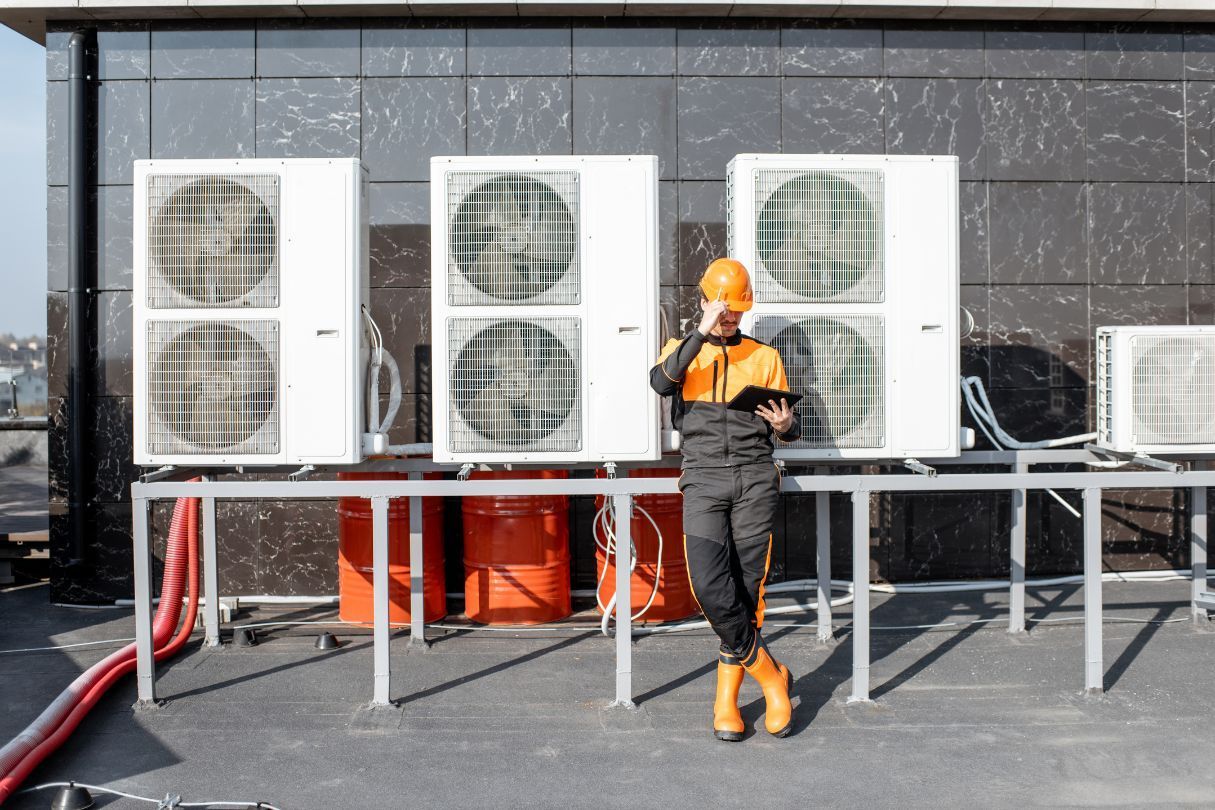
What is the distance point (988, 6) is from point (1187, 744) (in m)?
4.14

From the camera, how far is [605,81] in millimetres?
5809

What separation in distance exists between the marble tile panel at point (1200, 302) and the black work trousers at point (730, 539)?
12.5 ft

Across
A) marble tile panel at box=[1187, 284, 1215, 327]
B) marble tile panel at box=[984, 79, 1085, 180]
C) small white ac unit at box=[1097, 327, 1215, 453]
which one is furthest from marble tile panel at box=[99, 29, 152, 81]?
marble tile panel at box=[1187, 284, 1215, 327]

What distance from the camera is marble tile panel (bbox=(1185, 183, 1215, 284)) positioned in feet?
19.8

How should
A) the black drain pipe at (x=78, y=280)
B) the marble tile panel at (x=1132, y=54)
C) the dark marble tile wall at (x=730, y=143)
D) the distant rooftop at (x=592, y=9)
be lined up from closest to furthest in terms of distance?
1. the distant rooftop at (x=592, y=9)
2. the black drain pipe at (x=78, y=280)
3. the dark marble tile wall at (x=730, y=143)
4. the marble tile panel at (x=1132, y=54)

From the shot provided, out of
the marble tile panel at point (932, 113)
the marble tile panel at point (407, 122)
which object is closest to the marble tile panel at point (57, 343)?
the marble tile panel at point (407, 122)

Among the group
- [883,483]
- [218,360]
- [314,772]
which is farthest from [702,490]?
[218,360]

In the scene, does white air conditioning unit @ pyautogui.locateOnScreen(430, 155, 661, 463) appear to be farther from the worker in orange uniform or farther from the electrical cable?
the electrical cable

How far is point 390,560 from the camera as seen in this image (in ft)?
17.0

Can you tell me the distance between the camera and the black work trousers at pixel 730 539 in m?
3.64

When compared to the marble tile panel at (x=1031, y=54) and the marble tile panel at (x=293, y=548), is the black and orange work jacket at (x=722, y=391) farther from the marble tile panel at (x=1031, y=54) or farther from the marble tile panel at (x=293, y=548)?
the marble tile panel at (x=1031, y=54)

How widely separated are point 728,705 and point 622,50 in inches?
152

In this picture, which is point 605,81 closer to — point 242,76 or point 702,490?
point 242,76

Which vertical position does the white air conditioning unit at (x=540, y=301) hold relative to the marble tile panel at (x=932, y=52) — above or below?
below
